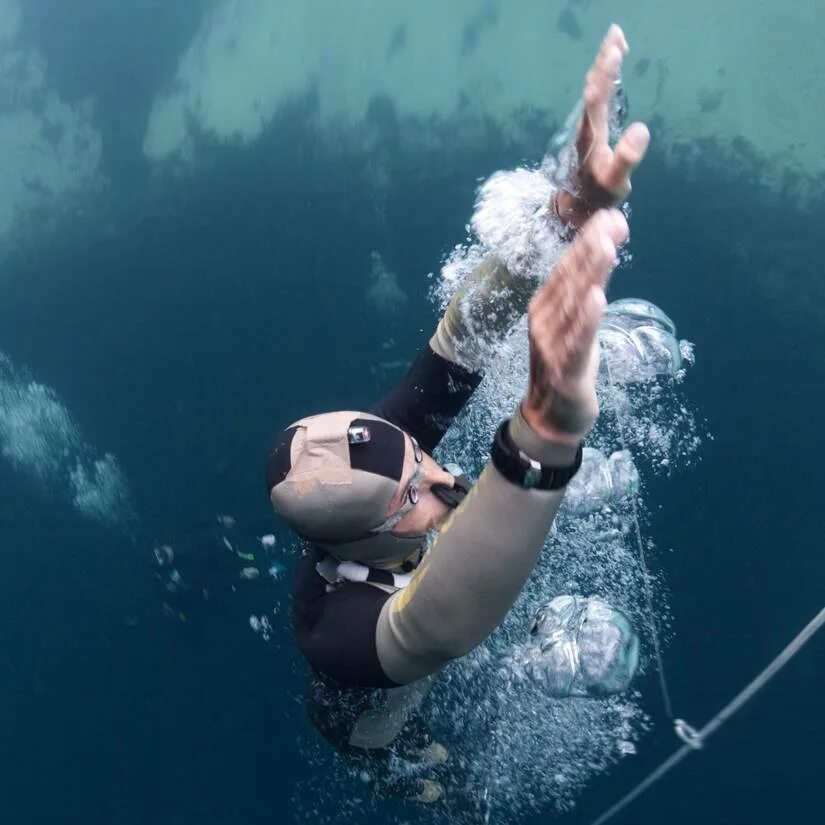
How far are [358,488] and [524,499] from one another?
0.59m

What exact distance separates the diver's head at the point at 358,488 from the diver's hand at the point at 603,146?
2.34 feet

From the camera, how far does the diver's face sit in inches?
74.6

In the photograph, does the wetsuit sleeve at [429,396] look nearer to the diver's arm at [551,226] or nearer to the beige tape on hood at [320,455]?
the diver's arm at [551,226]

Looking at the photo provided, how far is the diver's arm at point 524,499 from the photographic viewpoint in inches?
44.5

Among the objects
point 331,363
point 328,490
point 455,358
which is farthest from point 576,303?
point 331,363

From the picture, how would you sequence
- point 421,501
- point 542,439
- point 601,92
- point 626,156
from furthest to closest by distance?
point 421,501 < point 601,92 < point 626,156 < point 542,439

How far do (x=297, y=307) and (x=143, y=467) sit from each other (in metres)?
1.14

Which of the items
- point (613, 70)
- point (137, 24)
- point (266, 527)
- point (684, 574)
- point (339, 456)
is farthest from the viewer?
point (137, 24)

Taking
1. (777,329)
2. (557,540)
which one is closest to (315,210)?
(557,540)

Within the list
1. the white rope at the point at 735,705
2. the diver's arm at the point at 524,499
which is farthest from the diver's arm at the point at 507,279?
the white rope at the point at 735,705

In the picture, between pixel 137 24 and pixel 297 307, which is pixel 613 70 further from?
pixel 137 24

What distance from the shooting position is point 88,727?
416 cm

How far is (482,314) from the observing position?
2213 mm

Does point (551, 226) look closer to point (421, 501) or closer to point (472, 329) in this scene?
point (472, 329)
